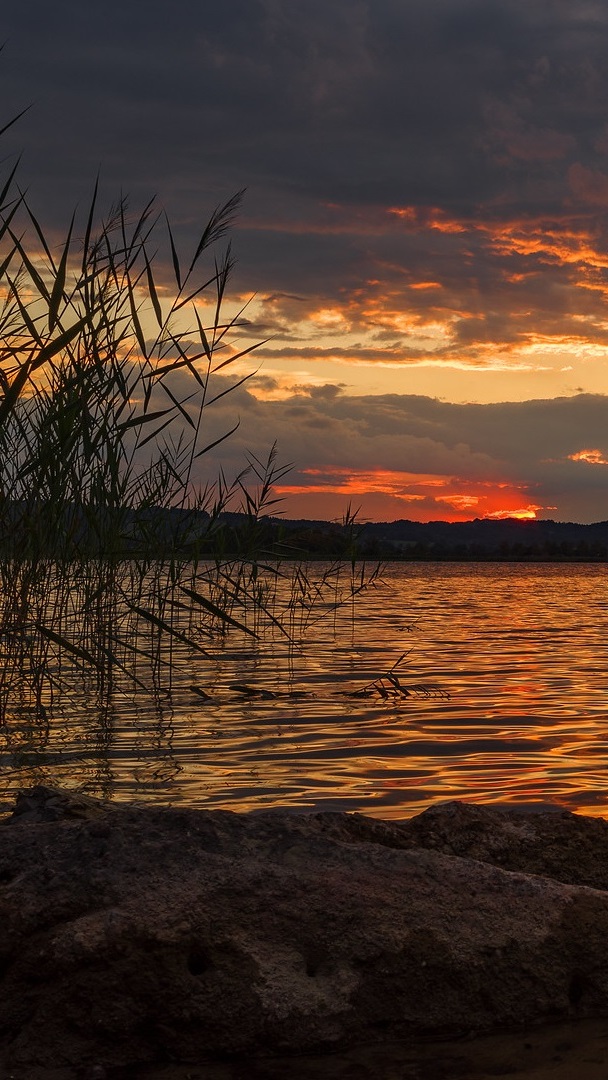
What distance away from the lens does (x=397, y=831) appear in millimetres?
3164

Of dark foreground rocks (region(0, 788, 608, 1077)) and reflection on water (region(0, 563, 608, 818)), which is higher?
dark foreground rocks (region(0, 788, 608, 1077))

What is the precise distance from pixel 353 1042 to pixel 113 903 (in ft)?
2.13

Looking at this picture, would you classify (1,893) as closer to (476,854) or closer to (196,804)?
(476,854)

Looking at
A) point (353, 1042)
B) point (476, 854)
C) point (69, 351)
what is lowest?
point (353, 1042)

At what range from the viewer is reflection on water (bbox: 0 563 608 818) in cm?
481

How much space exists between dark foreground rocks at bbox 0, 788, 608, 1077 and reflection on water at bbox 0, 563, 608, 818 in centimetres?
170

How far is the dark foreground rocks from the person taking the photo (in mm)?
2312

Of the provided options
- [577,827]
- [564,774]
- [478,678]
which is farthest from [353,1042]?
[478,678]

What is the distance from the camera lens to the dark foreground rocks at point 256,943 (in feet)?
7.59

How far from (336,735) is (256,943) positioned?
3.88 metres

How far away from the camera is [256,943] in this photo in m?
2.43

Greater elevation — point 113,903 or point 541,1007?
point 113,903

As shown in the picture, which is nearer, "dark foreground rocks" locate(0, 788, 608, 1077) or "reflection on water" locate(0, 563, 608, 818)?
"dark foreground rocks" locate(0, 788, 608, 1077)

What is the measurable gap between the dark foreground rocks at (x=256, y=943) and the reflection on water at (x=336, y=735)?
5.57 feet
